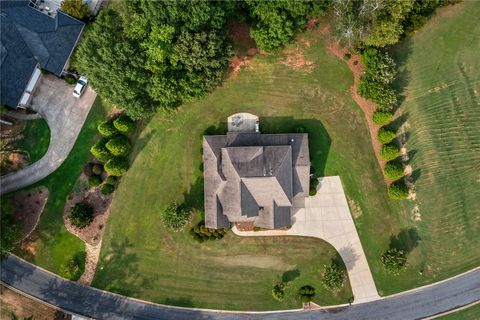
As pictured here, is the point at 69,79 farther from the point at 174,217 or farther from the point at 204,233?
the point at 204,233

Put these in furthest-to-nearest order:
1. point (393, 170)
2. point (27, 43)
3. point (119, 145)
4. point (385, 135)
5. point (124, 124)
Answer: point (27, 43), point (124, 124), point (385, 135), point (119, 145), point (393, 170)

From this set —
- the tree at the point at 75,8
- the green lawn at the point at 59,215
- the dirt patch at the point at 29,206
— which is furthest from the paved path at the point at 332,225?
the tree at the point at 75,8

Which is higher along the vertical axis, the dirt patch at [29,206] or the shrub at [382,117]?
the shrub at [382,117]

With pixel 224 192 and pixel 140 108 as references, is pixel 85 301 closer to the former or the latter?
pixel 224 192

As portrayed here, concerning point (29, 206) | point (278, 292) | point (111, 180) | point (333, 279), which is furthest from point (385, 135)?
point (29, 206)

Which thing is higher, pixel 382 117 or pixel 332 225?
pixel 382 117

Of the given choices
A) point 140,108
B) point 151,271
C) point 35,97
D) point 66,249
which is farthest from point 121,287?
point 35,97

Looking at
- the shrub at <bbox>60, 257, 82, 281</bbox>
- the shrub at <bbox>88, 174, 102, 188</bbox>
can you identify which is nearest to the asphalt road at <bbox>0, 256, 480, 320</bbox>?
the shrub at <bbox>60, 257, 82, 281</bbox>

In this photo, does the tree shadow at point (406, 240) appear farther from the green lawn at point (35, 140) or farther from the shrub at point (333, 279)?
the green lawn at point (35, 140)
